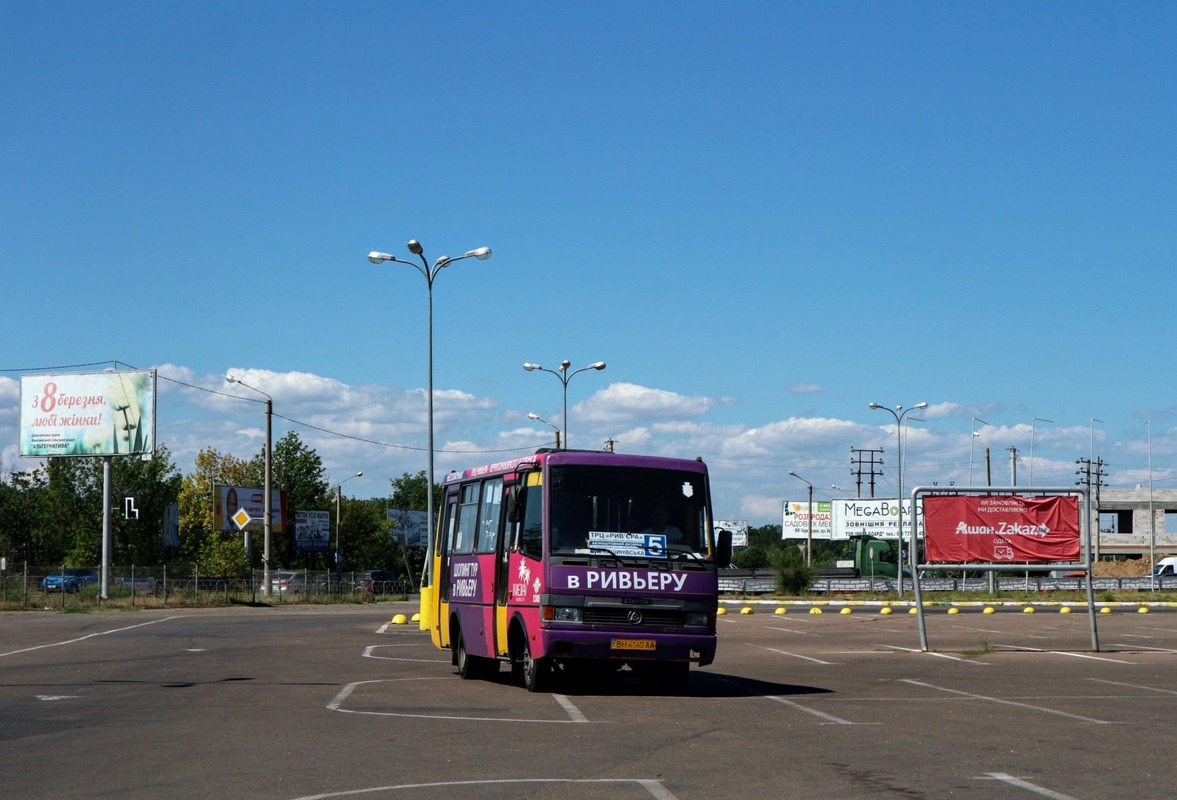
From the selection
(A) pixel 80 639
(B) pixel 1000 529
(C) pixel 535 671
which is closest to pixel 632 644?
(C) pixel 535 671

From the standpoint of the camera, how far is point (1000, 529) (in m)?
23.4

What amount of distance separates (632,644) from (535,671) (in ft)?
4.12

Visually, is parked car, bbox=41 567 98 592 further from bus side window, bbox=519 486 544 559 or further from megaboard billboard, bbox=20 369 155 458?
bus side window, bbox=519 486 544 559

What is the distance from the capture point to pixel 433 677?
18359mm

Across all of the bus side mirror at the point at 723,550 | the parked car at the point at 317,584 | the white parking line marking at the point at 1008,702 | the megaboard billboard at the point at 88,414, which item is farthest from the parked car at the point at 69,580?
the white parking line marking at the point at 1008,702

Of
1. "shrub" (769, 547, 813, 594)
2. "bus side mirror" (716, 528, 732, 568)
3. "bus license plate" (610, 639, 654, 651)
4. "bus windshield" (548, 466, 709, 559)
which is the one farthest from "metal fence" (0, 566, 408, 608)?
"bus license plate" (610, 639, 654, 651)

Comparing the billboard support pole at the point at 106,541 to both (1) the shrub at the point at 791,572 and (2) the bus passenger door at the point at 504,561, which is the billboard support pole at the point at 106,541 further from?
(2) the bus passenger door at the point at 504,561

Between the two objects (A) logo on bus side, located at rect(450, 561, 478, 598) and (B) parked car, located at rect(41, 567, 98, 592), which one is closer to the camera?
(A) logo on bus side, located at rect(450, 561, 478, 598)

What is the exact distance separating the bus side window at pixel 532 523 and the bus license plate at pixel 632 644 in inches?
48.7

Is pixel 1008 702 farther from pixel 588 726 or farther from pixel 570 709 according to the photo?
pixel 588 726

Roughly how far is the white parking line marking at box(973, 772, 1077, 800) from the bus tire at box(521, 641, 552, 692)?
6769 millimetres

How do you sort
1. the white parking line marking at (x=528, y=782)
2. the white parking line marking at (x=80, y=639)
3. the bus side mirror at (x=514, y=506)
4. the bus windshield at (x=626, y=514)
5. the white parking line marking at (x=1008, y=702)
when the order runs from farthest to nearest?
the white parking line marking at (x=80, y=639) → the bus side mirror at (x=514, y=506) → the bus windshield at (x=626, y=514) → the white parking line marking at (x=1008, y=702) → the white parking line marking at (x=528, y=782)

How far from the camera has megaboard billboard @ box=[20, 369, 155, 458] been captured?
5675 centimetres

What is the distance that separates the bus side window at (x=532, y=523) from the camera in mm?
15495
